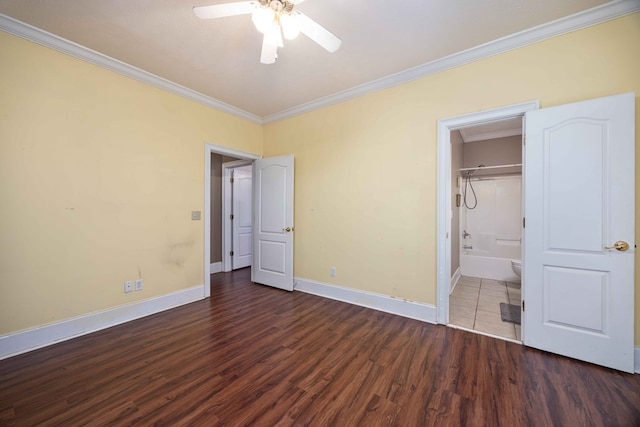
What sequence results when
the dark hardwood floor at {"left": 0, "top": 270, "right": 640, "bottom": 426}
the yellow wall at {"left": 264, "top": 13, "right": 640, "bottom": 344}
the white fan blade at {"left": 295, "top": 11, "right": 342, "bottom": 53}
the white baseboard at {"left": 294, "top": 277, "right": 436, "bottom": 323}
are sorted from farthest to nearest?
the white baseboard at {"left": 294, "top": 277, "right": 436, "bottom": 323}
the yellow wall at {"left": 264, "top": 13, "right": 640, "bottom": 344}
the white fan blade at {"left": 295, "top": 11, "right": 342, "bottom": 53}
the dark hardwood floor at {"left": 0, "top": 270, "right": 640, "bottom": 426}

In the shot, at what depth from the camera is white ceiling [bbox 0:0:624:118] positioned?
188cm

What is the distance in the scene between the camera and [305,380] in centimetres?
177

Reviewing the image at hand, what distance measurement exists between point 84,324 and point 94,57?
2660 millimetres

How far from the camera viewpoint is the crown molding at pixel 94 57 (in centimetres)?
205

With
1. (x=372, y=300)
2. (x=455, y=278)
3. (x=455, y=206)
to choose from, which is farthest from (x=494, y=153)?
(x=372, y=300)

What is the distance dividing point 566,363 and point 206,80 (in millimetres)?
4471

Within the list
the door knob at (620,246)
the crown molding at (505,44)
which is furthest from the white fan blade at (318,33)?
the door knob at (620,246)

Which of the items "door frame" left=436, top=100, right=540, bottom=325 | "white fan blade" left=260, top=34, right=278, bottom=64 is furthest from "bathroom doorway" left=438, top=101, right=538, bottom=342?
"white fan blade" left=260, top=34, right=278, bottom=64

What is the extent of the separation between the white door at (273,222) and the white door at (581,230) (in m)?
2.79

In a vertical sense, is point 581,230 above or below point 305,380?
above

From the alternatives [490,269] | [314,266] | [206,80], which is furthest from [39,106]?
[490,269]

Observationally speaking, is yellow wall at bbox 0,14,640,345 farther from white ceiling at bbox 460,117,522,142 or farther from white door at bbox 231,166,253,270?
white ceiling at bbox 460,117,522,142

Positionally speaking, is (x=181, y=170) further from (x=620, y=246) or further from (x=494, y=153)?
(x=494, y=153)

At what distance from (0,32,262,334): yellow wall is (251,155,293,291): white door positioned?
0.98 meters
